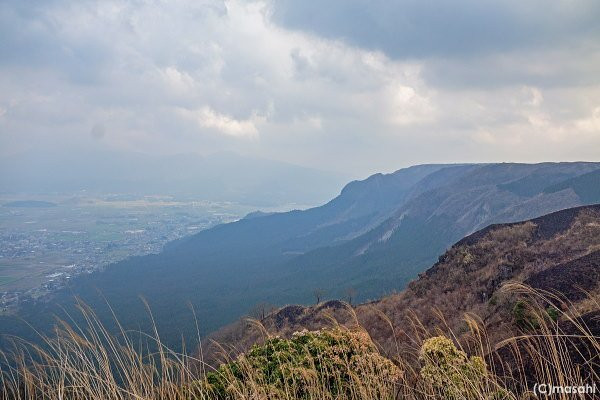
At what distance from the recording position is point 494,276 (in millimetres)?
26703

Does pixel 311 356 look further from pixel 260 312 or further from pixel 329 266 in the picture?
pixel 329 266

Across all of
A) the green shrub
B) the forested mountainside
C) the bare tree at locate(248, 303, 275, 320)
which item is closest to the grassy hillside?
the green shrub

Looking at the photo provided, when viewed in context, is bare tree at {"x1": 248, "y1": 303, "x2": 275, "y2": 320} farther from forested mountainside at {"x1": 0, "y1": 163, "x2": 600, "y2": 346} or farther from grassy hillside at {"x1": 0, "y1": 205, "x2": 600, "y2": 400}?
forested mountainside at {"x1": 0, "y1": 163, "x2": 600, "y2": 346}

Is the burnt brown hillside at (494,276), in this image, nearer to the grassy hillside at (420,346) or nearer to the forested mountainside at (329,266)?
the grassy hillside at (420,346)

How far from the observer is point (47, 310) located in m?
95.2

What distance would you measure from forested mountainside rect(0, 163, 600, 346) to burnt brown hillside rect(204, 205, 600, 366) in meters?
43.7

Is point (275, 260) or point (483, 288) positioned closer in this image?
point (483, 288)

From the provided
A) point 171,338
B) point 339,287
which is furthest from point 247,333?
point 339,287

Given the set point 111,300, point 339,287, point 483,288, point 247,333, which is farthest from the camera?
point 111,300

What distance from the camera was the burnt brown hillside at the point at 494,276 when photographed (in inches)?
717

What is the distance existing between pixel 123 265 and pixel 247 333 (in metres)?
125

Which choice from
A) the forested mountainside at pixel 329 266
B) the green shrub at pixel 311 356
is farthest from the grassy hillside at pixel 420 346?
the forested mountainside at pixel 329 266

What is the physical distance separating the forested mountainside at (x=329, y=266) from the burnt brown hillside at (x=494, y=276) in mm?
43726

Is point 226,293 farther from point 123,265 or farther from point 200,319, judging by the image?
point 123,265
